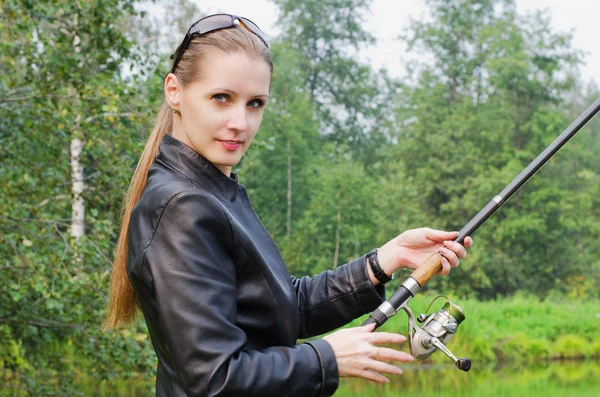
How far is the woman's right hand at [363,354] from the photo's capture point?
1473mm

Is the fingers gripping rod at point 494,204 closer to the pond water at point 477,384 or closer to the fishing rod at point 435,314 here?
the fishing rod at point 435,314

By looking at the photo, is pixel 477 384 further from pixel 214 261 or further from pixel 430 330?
pixel 214 261

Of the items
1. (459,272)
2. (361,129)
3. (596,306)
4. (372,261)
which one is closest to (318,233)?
(459,272)

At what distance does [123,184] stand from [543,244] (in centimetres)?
1956

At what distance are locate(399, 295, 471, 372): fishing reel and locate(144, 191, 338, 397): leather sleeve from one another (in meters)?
0.38

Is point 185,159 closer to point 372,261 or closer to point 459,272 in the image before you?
point 372,261

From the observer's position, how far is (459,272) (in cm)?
2155

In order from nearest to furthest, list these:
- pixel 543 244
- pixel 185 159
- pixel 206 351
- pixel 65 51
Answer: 1. pixel 206 351
2. pixel 185 159
3. pixel 65 51
4. pixel 543 244

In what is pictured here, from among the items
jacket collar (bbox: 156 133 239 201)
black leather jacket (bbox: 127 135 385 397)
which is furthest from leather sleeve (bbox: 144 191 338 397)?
jacket collar (bbox: 156 133 239 201)

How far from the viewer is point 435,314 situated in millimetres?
1917

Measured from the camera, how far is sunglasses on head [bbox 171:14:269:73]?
1720mm

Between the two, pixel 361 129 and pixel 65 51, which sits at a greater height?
pixel 65 51

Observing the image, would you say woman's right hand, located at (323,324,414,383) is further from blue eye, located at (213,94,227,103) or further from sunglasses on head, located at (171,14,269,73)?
sunglasses on head, located at (171,14,269,73)

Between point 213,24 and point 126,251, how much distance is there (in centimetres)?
53
